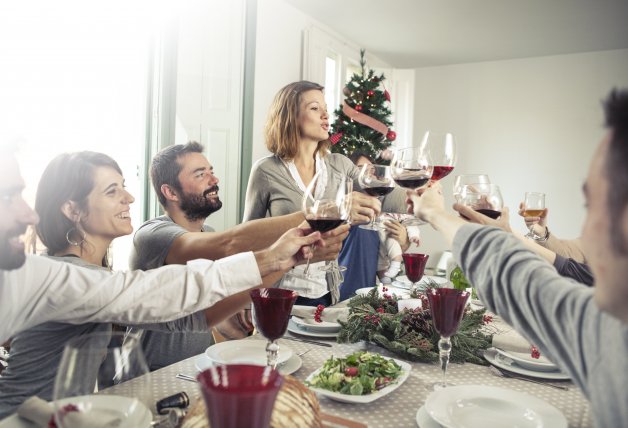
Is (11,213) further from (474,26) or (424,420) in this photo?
(474,26)

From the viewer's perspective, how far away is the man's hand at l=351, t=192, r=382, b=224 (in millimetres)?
1713

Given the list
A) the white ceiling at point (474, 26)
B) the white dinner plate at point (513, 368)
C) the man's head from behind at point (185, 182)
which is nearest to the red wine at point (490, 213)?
the white dinner plate at point (513, 368)

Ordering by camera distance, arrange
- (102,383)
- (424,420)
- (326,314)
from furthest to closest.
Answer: (326,314) → (424,420) → (102,383)


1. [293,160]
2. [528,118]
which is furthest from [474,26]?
[293,160]

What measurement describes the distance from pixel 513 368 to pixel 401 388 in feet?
1.10

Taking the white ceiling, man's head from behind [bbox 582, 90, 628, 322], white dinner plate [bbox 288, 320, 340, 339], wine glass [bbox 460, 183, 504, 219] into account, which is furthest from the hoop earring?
the white ceiling

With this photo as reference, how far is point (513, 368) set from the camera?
135 cm

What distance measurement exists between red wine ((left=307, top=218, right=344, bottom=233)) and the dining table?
34cm

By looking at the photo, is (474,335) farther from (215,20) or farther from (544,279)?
(215,20)

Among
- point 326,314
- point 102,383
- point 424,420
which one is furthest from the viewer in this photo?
point 326,314

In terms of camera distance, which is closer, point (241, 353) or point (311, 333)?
point (241, 353)

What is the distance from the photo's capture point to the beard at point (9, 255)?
1.09 m

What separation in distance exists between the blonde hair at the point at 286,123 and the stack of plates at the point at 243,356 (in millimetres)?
1412

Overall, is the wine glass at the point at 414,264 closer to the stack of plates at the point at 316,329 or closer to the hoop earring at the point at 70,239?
the stack of plates at the point at 316,329
